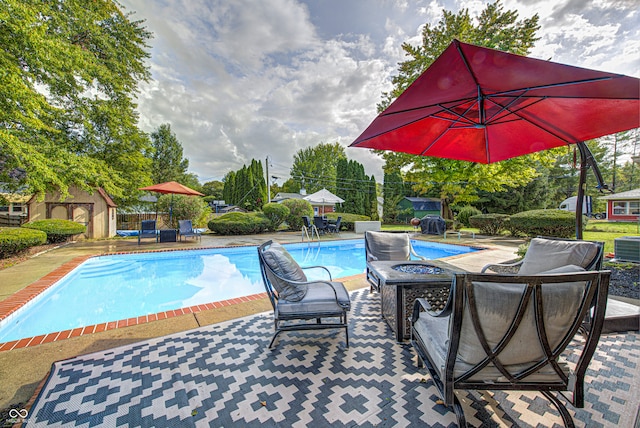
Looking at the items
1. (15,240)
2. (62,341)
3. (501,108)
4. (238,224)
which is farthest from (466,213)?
(15,240)

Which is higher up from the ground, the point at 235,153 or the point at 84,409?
the point at 235,153

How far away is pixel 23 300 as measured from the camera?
11.9 ft

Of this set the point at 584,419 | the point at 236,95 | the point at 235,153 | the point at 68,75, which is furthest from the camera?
the point at 235,153

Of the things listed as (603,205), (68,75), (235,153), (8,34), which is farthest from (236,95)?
(603,205)

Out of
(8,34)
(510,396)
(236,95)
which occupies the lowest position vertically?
(510,396)

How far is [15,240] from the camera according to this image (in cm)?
648

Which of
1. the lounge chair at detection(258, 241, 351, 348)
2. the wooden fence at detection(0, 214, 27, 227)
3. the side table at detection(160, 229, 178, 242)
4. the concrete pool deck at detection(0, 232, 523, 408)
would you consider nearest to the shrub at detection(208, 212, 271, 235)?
the side table at detection(160, 229, 178, 242)

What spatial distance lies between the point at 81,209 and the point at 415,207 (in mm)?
25092

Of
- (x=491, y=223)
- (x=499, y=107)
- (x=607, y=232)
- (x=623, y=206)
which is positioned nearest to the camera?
(x=499, y=107)

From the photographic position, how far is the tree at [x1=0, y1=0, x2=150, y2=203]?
6.05m

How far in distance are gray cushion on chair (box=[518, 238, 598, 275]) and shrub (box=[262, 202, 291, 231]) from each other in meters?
12.0

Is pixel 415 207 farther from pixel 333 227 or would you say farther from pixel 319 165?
pixel 333 227

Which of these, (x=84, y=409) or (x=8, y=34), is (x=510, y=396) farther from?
(x=8, y=34)

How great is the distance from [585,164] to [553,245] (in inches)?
67.3
